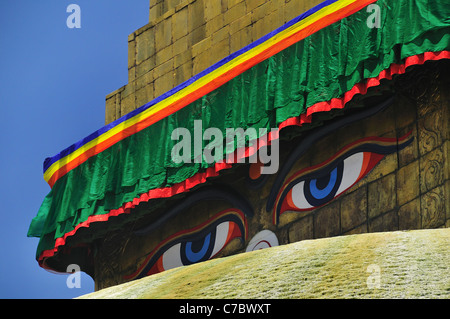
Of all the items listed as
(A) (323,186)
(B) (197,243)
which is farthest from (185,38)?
(A) (323,186)

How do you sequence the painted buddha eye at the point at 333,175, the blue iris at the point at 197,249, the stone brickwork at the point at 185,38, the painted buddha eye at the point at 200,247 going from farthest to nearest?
the stone brickwork at the point at 185,38 → the blue iris at the point at 197,249 → the painted buddha eye at the point at 200,247 → the painted buddha eye at the point at 333,175

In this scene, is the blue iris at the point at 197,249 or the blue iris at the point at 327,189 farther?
the blue iris at the point at 197,249

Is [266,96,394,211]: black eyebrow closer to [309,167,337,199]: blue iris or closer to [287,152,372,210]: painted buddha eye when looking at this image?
[287,152,372,210]: painted buddha eye

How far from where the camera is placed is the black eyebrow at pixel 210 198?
14.5 meters

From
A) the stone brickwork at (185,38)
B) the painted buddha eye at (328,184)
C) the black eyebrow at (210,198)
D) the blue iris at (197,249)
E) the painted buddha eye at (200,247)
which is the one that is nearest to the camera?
the painted buddha eye at (328,184)

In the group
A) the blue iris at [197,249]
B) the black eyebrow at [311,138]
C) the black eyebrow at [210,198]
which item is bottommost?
the blue iris at [197,249]

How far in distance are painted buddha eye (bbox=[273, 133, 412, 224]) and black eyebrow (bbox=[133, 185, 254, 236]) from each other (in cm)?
58

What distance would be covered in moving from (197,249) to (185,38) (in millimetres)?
3368

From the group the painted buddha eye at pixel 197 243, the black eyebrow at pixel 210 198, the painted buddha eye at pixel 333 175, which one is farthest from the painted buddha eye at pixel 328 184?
the painted buddha eye at pixel 197 243

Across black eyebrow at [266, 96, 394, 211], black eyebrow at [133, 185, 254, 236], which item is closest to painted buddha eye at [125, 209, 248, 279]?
black eyebrow at [133, 185, 254, 236]

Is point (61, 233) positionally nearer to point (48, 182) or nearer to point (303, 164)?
point (48, 182)

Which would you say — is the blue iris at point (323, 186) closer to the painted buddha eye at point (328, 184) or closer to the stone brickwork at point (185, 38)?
the painted buddha eye at point (328, 184)

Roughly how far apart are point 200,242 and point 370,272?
643 centimetres
